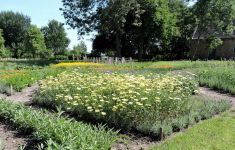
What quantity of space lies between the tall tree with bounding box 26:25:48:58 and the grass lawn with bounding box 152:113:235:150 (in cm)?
6127

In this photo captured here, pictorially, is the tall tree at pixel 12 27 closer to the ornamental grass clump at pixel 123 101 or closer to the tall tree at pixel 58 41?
the tall tree at pixel 58 41

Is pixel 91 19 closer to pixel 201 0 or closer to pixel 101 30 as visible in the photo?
pixel 101 30

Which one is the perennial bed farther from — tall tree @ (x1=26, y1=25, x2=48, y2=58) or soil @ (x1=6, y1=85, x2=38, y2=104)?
tall tree @ (x1=26, y1=25, x2=48, y2=58)

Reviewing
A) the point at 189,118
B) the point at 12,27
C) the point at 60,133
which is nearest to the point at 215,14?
the point at 189,118

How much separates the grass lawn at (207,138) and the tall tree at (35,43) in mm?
61266

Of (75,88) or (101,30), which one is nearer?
(75,88)

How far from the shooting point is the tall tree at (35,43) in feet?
222

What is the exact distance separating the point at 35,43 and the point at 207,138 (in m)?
62.8

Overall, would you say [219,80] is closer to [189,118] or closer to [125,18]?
[189,118]

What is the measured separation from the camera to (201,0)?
44.8 metres

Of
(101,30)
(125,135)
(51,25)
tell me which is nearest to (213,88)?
(125,135)

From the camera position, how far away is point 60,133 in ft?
21.5

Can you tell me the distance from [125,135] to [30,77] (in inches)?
365

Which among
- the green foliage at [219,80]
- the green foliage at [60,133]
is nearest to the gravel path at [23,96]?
the green foliage at [60,133]
